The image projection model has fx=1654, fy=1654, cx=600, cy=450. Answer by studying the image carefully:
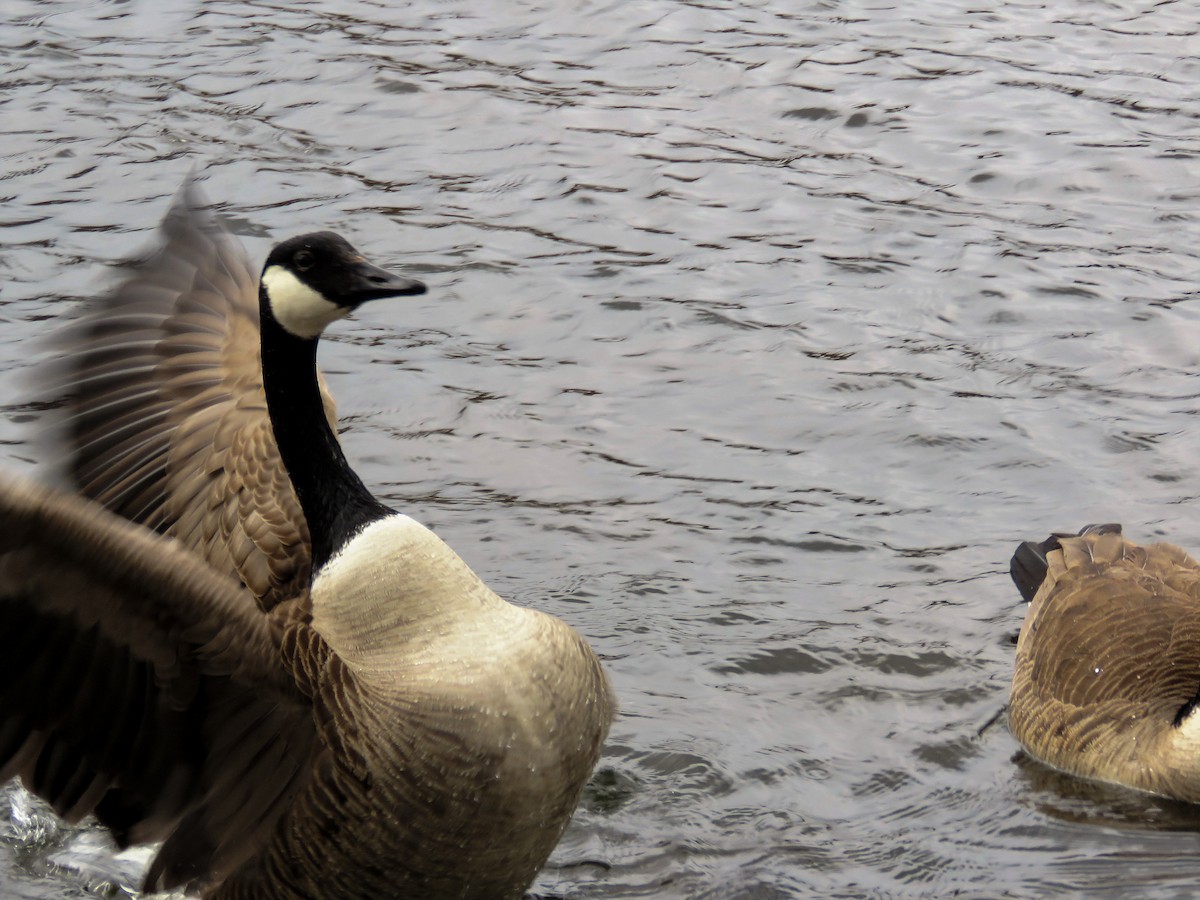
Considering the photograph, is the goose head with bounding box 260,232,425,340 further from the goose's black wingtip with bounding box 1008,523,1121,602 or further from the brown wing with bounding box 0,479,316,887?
the goose's black wingtip with bounding box 1008,523,1121,602

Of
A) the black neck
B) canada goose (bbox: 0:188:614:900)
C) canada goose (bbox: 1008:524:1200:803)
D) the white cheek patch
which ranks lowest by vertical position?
canada goose (bbox: 1008:524:1200:803)

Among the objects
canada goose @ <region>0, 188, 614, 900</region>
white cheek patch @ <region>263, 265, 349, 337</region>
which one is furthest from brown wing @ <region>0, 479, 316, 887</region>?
white cheek patch @ <region>263, 265, 349, 337</region>

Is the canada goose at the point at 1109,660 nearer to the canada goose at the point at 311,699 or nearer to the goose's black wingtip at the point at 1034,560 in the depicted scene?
the goose's black wingtip at the point at 1034,560

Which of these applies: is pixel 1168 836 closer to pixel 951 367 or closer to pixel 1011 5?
pixel 951 367

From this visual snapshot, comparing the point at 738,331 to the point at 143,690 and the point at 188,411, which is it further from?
the point at 143,690

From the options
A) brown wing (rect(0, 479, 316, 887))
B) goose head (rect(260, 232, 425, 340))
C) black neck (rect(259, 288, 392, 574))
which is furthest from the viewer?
black neck (rect(259, 288, 392, 574))

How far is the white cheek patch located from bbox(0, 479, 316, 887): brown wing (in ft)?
2.55

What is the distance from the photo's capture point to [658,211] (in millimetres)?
10133

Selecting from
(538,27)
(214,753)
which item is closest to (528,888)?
(214,753)

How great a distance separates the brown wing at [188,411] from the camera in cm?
544

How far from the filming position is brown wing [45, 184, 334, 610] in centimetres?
544

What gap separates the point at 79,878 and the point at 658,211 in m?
5.84

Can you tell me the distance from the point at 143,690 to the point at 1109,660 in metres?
3.69

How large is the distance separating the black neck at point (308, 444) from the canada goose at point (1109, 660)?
2805mm
